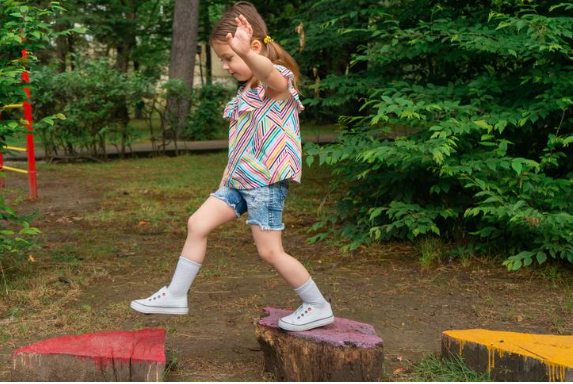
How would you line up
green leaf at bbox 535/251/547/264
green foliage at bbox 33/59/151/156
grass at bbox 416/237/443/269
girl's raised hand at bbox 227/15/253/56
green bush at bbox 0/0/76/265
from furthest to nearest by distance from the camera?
1. green foliage at bbox 33/59/151/156
2. grass at bbox 416/237/443/269
3. green leaf at bbox 535/251/547/264
4. green bush at bbox 0/0/76/265
5. girl's raised hand at bbox 227/15/253/56

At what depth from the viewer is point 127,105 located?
13.8 meters

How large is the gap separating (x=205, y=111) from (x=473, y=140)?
11.5 metres

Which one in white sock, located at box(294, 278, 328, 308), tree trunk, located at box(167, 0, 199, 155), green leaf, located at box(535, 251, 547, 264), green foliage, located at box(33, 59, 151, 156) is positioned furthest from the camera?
tree trunk, located at box(167, 0, 199, 155)

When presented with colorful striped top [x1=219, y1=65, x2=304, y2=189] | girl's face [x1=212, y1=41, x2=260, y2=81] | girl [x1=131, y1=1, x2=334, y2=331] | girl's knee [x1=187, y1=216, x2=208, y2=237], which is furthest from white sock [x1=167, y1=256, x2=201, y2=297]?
girl's face [x1=212, y1=41, x2=260, y2=81]

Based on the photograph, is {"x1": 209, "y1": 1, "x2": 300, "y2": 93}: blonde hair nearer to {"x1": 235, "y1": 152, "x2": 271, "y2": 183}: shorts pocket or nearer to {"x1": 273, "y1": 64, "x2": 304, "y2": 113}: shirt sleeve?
{"x1": 273, "y1": 64, "x2": 304, "y2": 113}: shirt sleeve

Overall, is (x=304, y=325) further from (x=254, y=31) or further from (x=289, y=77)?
(x=254, y=31)

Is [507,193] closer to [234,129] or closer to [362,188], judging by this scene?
[362,188]

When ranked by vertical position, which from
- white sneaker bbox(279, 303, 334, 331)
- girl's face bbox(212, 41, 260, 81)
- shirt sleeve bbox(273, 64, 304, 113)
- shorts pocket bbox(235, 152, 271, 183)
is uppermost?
girl's face bbox(212, 41, 260, 81)

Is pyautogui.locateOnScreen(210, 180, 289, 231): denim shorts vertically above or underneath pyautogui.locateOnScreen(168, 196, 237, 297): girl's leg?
above

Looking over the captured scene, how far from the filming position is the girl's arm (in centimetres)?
328

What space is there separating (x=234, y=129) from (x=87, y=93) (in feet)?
32.7

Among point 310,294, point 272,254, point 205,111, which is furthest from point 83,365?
point 205,111

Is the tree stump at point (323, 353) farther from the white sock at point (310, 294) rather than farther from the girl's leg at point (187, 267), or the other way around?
the girl's leg at point (187, 267)

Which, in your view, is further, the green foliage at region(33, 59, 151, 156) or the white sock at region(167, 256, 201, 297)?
the green foliage at region(33, 59, 151, 156)
